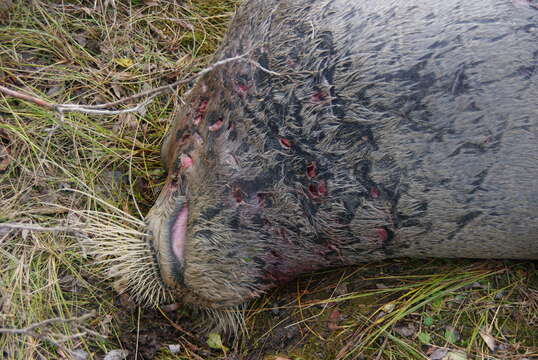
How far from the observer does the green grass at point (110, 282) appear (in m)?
2.46

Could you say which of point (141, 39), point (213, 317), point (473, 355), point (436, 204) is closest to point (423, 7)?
point (436, 204)

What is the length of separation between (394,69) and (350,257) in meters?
0.81

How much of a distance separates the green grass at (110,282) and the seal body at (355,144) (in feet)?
0.67

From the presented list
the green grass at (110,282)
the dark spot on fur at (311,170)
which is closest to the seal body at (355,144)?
the dark spot on fur at (311,170)

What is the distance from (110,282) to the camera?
284 centimetres

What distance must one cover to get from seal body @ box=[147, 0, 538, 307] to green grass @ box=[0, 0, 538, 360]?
204mm

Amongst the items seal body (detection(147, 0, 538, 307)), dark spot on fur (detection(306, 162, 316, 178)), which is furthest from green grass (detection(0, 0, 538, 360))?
dark spot on fur (detection(306, 162, 316, 178))

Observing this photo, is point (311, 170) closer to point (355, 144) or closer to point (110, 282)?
point (355, 144)

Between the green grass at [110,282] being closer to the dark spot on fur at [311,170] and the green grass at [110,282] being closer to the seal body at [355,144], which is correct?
the seal body at [355,144]

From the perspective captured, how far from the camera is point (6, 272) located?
2627mm

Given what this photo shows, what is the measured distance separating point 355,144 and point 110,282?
141 centimetres

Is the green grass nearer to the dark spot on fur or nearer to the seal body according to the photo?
the seal body

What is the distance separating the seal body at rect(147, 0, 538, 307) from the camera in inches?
80.9

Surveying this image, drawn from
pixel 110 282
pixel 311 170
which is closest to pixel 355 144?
pixel 311 170
